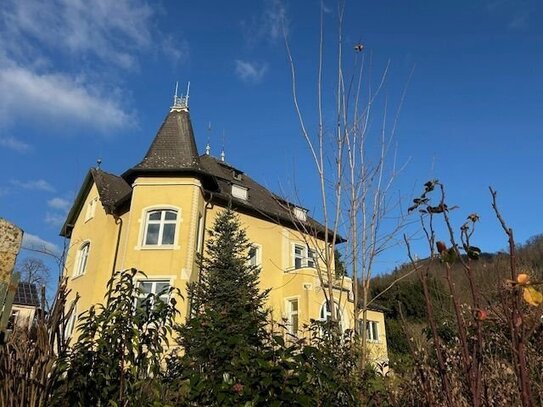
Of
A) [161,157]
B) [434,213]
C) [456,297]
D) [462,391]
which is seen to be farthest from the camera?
[161,157]

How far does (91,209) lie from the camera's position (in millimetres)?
20281

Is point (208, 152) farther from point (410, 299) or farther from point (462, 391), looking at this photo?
point (462, 391)

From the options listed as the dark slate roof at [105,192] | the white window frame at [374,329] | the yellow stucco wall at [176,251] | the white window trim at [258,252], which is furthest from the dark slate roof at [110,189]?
the white window frame at [374,329]

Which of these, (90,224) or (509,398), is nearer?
(509,398)

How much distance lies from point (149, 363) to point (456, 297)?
3.02 m

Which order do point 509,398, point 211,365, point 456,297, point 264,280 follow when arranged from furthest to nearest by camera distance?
point 264,280 → point 211,365 → point 509,398 → point 456,297

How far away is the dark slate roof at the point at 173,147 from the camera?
17500 mm

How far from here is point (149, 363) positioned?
3795mm

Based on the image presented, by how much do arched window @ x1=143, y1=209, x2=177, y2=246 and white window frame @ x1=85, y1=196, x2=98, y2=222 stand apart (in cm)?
465

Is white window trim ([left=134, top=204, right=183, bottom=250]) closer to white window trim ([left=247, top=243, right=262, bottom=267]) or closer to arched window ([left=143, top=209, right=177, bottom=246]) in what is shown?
arched window ([left=143, top=209, right=177, bottom=246])

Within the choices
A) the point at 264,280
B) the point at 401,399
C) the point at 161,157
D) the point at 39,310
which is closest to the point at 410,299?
the point at 264,280

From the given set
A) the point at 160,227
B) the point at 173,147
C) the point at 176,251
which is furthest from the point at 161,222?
the point at 173,147

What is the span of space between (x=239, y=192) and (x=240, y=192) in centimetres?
8

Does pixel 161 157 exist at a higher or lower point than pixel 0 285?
higher
